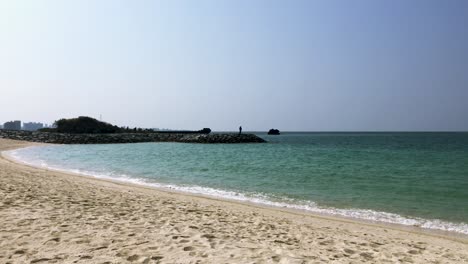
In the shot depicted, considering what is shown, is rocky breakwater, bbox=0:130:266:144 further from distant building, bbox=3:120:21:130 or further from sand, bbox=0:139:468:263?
distant building, bbox=3:120:21:130

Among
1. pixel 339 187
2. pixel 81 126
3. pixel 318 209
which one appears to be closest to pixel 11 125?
pixel 81 126

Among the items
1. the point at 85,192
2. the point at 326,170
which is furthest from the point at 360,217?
the point at 326,170

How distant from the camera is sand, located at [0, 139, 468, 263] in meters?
5.54

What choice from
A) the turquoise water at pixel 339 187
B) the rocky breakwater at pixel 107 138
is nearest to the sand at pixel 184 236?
the turquoise water at pixel 339 187

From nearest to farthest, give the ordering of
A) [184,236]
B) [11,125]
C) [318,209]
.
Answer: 1. [184,236]
2. [318,209]
3. [11,125]

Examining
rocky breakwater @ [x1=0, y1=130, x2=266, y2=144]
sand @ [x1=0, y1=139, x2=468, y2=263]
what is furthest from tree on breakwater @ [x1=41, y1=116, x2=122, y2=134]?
sand @ [x1=0, y1=139, x2=468, y2=263]

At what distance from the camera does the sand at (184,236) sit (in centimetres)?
554

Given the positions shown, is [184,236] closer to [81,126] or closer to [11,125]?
[81,126]

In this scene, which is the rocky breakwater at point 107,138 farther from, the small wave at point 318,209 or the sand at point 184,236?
the sand at point 184,236

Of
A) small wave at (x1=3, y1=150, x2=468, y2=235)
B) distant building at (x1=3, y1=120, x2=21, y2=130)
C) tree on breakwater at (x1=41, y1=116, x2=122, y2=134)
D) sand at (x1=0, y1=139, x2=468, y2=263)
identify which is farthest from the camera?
distant building at (x1=3, y1=120, x2=21, y2=130)

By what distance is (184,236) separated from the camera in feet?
22.0

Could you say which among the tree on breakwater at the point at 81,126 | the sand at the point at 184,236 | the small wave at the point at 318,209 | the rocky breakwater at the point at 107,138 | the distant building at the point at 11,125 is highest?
the distant building at the point at 11,125

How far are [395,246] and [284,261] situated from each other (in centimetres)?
302

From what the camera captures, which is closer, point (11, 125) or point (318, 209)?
point (318, 209)
